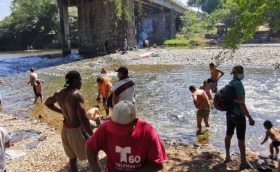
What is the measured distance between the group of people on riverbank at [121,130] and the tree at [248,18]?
49.6 inches

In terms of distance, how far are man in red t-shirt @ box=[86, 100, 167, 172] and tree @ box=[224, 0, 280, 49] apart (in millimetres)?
4040

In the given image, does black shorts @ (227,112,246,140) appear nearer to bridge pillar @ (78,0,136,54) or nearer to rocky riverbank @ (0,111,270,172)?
rocky riverbank @ (0,111,270,172)

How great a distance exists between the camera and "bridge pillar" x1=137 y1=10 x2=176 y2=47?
55.8 m

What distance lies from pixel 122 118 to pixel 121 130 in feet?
0.33

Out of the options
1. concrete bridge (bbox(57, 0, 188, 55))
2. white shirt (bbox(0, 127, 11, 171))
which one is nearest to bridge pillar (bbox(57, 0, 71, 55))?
concrete bridge (bbox(57, 0, 188, 55))

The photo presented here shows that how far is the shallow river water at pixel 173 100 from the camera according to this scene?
7763 millimetres

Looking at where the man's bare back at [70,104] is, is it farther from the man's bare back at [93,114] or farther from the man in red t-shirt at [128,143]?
the man's bare back at [93,114]

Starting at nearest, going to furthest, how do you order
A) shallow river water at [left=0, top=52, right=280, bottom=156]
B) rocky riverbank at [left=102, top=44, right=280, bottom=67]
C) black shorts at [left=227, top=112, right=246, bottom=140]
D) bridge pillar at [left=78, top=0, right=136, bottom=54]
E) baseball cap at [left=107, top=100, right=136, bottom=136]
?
baseball cap at [left=107, top=100, right=136, bottom=136]
black shorts at [left=227, top=112, right=246, bottom=140]
shallow river water at [left=0, top=52, right=280, bottom=156]
rocky riverbank at [left=102, top=44, right=280, bottom=67]
bridge pillar at [left=78, top=0, right=136, bottom=54]

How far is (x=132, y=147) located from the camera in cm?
233

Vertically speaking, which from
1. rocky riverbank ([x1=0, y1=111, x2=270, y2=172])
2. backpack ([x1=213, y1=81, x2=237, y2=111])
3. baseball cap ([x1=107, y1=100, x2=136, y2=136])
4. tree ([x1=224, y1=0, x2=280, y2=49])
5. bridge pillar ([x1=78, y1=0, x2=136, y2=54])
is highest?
bridge pillar ([x1=78, y1=0, x2=136, y2=54])


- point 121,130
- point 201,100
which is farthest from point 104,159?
point 121,130

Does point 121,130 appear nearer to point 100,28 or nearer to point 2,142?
point 2,142

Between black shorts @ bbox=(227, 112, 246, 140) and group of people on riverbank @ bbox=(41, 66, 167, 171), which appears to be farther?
black shorts @ bbox=(227, 112, 246, 140)

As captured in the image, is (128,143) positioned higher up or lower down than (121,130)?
lower down
